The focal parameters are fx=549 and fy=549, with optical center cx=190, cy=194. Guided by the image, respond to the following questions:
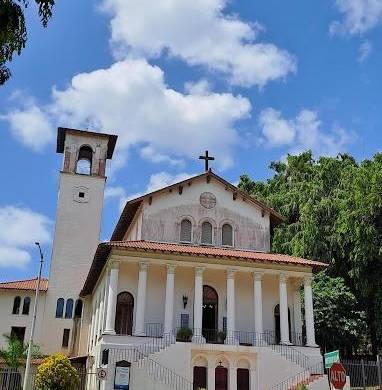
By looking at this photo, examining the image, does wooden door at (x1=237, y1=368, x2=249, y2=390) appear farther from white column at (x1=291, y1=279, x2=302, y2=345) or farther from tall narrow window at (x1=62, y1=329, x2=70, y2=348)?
tall narrow window at (x1=62, y1=329, x2=70, y2=348)

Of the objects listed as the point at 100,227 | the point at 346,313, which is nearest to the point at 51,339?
the point at 100,227

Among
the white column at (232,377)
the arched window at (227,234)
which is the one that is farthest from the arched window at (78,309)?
the white column at (232,377)

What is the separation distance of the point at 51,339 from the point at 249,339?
1756cm

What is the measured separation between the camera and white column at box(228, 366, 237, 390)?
1054 inches

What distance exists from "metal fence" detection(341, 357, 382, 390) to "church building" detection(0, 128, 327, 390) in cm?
161

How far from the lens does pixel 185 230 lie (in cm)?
3309

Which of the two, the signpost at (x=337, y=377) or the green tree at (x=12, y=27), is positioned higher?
the green tree at (x=12, y=27)

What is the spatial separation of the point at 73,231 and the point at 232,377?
21.3 meters

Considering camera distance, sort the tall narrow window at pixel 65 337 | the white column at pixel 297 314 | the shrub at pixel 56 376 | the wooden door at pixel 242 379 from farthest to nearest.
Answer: the tall narrow window at pixel 65 337 → the white column at pixel 297 314 → the wooden door at pixel 242 379 → the shrub at pixel 56 376

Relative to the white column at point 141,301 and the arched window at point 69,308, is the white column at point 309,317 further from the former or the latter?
the arched window at point 69,308

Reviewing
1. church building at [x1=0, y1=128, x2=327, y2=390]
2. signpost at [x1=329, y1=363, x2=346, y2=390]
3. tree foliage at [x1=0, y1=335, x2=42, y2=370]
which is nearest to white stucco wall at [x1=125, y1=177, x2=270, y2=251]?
church building at [x1=0, y1=128, x2=327, y2=390]

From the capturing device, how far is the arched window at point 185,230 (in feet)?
108

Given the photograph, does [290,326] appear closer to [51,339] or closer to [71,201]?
[51,339]

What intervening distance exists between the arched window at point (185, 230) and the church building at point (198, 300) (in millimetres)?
60
